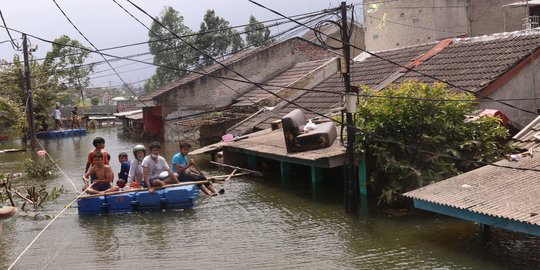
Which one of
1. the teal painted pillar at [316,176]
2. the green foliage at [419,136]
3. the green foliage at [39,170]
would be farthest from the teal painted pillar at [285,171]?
the green foliage at [39,170]

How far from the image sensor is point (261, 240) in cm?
1226

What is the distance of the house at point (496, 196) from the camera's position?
927 cm

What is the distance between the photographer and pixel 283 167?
1947 cm

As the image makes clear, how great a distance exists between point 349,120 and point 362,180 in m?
2.16

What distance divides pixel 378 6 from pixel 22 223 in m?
25.0

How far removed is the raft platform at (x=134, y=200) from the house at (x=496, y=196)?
5934 mm

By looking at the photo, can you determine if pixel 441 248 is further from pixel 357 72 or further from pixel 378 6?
pixel 378 6

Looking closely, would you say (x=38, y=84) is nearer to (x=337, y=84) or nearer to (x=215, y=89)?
(x=215, y=89)

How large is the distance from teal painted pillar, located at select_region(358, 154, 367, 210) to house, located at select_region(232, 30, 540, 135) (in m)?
1.72

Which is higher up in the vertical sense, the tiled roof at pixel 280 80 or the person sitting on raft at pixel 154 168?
the tiled roof at pixel 280 80

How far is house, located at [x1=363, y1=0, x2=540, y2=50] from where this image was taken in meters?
30.2

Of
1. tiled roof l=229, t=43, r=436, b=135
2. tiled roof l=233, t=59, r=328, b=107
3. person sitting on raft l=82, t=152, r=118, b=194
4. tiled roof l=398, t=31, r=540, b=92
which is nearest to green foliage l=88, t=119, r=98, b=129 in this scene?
tiled roof l=233, t=59, r=328, b=107

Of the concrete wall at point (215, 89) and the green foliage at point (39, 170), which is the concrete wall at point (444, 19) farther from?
the green foliage at point (39, 170)

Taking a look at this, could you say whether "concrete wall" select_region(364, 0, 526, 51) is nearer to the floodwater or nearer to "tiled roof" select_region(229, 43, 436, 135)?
"tiled roof" select_region(229, 43, 436, 135)
